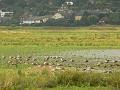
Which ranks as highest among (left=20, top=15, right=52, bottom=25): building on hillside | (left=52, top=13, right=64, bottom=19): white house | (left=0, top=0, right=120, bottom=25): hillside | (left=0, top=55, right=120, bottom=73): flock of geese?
(left=0, top=55, right=120, bottom=73): flock of geese

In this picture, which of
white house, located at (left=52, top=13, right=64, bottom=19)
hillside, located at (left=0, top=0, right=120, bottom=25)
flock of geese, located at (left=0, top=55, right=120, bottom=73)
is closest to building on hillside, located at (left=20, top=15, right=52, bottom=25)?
white house, located at (left=52, top=13, right=64, bottom=19)

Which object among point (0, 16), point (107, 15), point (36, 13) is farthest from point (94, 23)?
point (0, 16)

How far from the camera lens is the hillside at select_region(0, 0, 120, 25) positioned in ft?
424

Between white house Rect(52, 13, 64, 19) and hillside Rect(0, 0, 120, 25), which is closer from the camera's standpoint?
hillside Rect(0, 0, 120, 25)

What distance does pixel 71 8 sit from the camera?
503 feet

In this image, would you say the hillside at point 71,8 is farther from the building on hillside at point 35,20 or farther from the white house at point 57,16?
the white house at point 57,16

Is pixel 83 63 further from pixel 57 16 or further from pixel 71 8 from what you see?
pixel 71 8

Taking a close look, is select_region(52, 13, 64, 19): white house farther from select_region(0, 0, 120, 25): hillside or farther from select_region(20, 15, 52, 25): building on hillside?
select_region(0, 0, 120, 25): hillside

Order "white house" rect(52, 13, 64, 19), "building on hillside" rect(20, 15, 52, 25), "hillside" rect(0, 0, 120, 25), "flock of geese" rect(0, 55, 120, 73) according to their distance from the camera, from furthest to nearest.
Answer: "white house" rect(52, 13, 64, 19)
"building on hillside" rect(20, 15, 52, 25)
"hillside" rect(0, 0, 120, 25)
"flock of geese" rect(0, 55, 120, 73)

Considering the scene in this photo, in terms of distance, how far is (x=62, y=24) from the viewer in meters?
132

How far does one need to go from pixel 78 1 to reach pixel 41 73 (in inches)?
5611

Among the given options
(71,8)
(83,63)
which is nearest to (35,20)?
(71,8)

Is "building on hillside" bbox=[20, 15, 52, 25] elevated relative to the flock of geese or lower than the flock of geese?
lower

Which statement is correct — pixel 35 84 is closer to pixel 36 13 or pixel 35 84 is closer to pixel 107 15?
pixel 107 15
